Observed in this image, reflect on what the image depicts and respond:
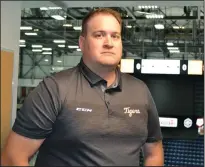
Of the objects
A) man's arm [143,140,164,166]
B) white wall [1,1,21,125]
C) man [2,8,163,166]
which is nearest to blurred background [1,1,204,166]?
white wall [1,1,21,125]

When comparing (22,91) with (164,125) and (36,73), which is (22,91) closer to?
(36,73)

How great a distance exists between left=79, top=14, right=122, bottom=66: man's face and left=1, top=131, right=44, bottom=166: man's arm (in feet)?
0.67

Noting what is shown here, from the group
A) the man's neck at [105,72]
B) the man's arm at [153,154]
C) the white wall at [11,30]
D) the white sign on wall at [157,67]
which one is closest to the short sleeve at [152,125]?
the man's arm at [153,154]

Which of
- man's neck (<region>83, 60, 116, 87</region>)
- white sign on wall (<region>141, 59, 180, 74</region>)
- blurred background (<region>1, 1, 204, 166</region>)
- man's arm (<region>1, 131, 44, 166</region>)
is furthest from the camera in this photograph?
white sign on wall (<region>141, 59, 180, 74</region>)

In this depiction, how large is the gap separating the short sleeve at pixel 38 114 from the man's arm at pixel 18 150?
0.4 inches

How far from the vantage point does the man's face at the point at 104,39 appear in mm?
657

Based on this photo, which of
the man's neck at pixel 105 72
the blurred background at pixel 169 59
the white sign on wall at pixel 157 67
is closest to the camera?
the man's neck at pixel 105 72

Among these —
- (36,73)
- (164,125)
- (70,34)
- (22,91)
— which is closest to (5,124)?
(164,125)

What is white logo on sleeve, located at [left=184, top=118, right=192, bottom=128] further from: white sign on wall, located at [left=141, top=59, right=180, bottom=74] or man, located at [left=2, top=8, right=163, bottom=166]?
man, located at [left=2, top=8, right=163, bottom=166]

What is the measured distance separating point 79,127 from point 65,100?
62mm

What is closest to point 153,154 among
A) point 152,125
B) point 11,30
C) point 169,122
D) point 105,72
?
point 152,125

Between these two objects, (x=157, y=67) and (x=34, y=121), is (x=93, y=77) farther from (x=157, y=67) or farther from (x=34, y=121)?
(x=157, y=67)

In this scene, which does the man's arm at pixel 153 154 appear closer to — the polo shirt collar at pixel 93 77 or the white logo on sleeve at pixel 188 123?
the polo shirt collar at pixel 93 77

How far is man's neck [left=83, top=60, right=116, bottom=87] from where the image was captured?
719 millimetres
